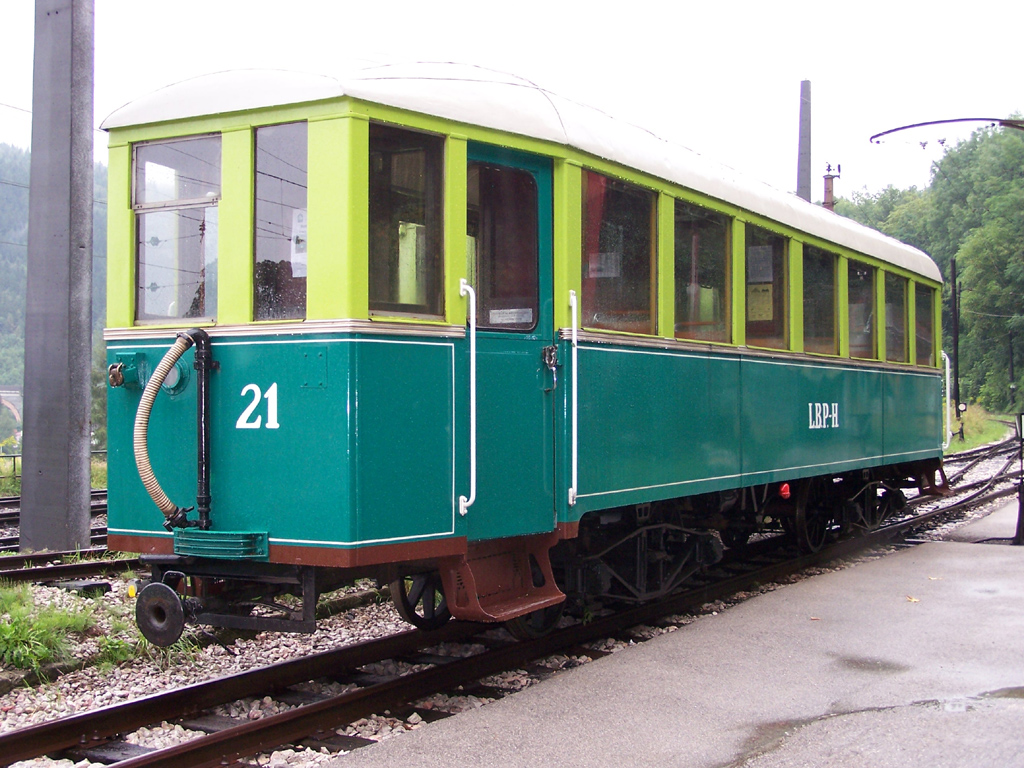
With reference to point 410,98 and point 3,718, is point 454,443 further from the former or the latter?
point 3,718

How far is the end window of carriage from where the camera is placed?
5301 millimetres

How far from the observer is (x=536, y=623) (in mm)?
6629

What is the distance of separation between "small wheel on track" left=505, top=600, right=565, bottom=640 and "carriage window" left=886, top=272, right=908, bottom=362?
5.68 m

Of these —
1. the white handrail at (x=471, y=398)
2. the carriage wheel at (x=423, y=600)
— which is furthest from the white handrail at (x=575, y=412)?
the carriage wheel at (x=423, y=600)

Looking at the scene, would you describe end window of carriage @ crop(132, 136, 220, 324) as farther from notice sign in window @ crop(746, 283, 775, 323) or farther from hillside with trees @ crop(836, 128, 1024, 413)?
hillside with trees @ crop(836, 128, 1024, 413)

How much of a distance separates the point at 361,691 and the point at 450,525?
2.97 ft

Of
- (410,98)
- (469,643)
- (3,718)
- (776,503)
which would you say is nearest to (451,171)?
(410,98)

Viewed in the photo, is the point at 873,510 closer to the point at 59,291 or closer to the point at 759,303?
the point at 759,303

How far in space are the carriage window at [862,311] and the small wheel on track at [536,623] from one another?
15.2ft

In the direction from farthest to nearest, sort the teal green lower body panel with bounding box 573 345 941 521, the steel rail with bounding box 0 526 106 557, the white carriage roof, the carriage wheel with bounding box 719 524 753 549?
the steel rail with bounding box 0 526 106 557 < the carriage wheel with bounding box 719 524 753 549 < the teal green lower body panel with bounding box 573 345 941 521 < the white carriage roof

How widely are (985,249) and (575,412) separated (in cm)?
7056

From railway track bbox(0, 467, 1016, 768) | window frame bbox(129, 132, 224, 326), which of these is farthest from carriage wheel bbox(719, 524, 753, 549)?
window frame bbox(129, 132, 224, 326)

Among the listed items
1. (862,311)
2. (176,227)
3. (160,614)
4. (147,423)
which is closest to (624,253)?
(176,227)

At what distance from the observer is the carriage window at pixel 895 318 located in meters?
10.8
